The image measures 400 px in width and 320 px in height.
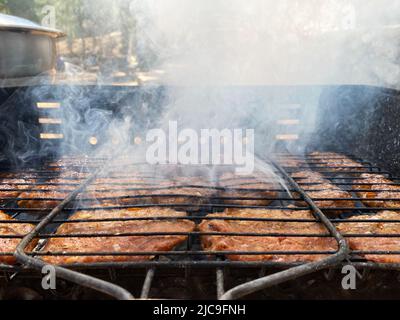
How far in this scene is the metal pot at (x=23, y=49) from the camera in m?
3.73

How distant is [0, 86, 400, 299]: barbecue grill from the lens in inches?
80.3

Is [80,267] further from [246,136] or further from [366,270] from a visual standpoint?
[246,136]

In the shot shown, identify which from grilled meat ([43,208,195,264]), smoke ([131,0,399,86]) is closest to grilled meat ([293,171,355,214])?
grilled meat ([43,208,195,264])

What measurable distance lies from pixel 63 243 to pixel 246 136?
3.05 metres

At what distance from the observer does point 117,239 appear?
2.49 metres

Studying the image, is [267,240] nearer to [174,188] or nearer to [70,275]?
[174,188]

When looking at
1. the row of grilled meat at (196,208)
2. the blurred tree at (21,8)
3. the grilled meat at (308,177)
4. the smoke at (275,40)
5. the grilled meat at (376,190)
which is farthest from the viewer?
the blurred tree at (21,8)

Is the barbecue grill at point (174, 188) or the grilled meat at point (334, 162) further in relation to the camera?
the grilled meat at point (334, 162)

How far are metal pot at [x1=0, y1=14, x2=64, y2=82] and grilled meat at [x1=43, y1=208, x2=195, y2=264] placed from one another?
199 centimetres

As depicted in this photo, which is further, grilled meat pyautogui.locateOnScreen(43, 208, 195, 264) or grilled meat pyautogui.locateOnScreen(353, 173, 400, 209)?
grilled meat pyautogui.locateOnScreen(353, 173, 400, 209)

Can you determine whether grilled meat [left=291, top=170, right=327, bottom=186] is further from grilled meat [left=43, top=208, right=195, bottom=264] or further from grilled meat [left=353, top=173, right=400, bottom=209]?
grilled meat [left=43, top=208, right=195, bottom=264]

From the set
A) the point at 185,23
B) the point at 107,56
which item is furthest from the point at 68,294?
the point at 107,56

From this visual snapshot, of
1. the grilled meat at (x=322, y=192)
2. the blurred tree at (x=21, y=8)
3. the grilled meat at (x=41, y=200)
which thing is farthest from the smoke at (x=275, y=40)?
the blurred tree at (x=21, y=8)

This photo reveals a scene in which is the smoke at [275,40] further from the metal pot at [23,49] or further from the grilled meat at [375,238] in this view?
the grilled meat at [375,238]
